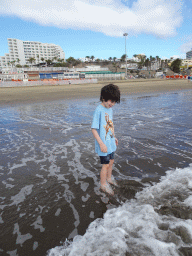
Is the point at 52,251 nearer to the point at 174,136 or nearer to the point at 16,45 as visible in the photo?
the point at 174,136

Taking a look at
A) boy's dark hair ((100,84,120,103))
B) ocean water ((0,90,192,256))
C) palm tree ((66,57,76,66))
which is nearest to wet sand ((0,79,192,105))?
ocean water ((0,90,192,256))

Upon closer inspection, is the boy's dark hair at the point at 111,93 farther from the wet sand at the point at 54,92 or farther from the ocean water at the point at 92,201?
the wet sand at the point at 54,92

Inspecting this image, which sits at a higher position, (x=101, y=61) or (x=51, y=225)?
(x=101, y=61)

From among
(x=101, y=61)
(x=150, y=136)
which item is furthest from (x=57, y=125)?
(x=101, y=61)

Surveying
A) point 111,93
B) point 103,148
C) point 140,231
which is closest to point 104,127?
point 103,148

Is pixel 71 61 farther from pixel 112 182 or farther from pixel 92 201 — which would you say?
pixel 92 201

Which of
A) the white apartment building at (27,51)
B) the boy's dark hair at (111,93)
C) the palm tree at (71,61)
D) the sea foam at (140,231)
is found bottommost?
the sea foam at (140,231)

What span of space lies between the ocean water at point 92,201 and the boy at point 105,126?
21.0 inches

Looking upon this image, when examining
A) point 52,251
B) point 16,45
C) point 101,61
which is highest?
point 16,45

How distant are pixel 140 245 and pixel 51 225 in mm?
1152

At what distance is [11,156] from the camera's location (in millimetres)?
4359

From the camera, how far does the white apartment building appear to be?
15925 cm

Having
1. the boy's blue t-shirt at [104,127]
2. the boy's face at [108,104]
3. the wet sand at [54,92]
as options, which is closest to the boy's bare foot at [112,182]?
the boy's blue t-shirt at [104,127]

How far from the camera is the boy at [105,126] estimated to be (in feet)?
8.16
